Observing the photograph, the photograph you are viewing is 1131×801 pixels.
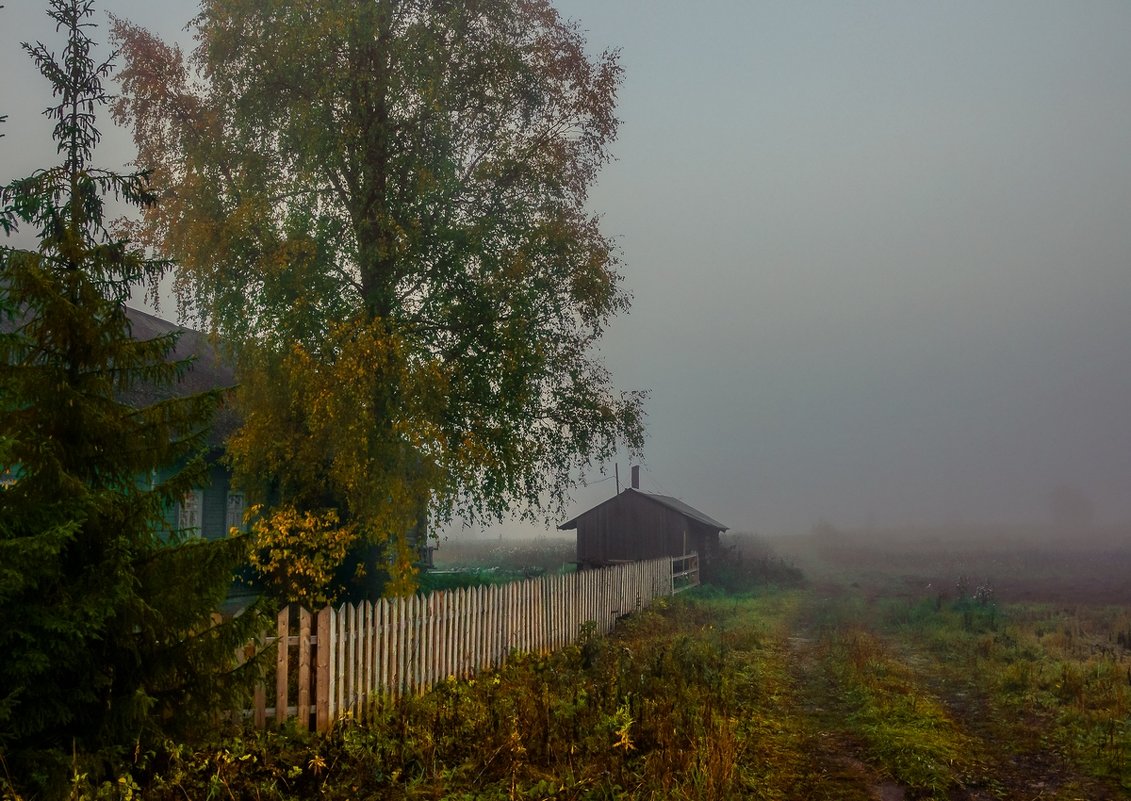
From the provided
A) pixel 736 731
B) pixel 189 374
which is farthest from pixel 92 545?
pixel 189 374

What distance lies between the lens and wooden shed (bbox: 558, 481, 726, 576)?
35750mm

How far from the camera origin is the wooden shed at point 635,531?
1407 inches

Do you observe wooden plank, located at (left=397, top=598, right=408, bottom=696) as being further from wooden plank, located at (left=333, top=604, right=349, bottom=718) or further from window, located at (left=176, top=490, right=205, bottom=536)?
window, located at (left=176, top=490, right=205, bottom=536)

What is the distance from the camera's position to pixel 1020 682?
1330 cm

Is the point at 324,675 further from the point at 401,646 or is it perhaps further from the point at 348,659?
the point at 401,646

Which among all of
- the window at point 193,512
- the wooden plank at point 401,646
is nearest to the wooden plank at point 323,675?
the wooden plank at point 401,646

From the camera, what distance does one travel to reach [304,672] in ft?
31.7

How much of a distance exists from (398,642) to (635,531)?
25.9 m

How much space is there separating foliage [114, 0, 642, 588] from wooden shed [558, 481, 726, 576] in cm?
1570

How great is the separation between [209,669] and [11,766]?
1522 millimetres

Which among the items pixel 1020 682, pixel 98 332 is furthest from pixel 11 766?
pixel 1020 682

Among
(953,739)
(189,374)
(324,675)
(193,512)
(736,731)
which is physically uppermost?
(189,374)

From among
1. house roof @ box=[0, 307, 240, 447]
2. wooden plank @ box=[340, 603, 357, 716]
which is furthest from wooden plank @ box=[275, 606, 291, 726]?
house roof @ box=[0, 307, 240, 447]

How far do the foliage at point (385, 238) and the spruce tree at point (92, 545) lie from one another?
28.9 feet
